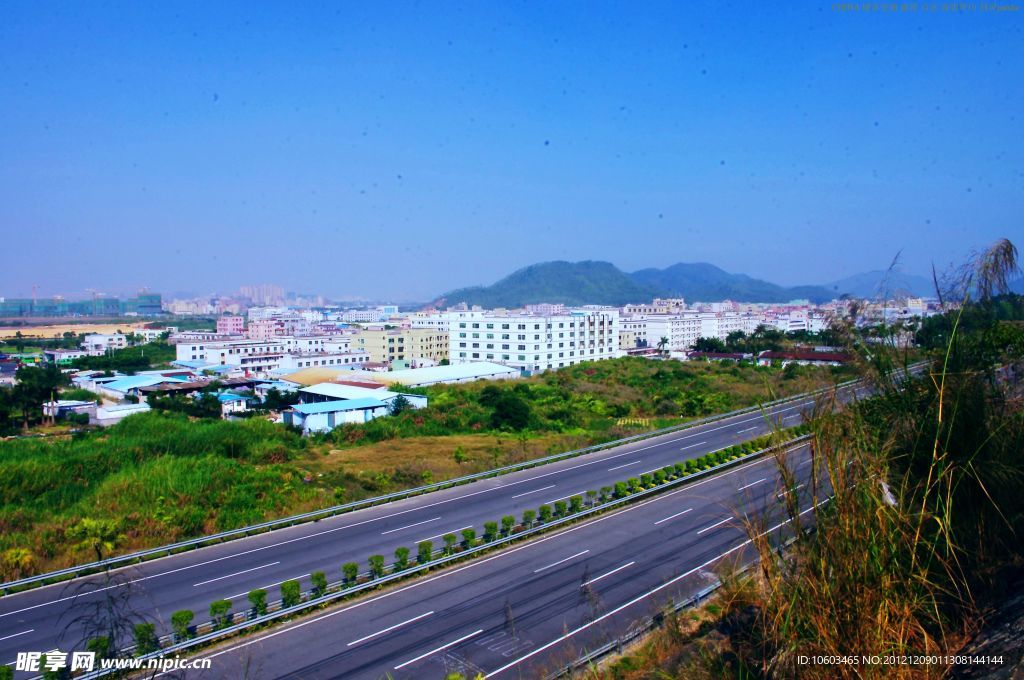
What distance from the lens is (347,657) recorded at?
6988 millimetres

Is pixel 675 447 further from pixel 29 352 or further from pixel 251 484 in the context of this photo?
pixel 29 352

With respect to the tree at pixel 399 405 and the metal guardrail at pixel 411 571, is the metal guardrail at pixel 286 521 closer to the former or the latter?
the metal guardrail at pixel 411 571

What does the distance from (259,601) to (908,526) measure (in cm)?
711

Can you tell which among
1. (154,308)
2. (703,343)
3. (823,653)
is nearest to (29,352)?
(703,343)

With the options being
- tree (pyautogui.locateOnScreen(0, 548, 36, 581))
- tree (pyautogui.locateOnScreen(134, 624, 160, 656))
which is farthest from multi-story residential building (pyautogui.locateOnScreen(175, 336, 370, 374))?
tree (pyautogui.locateOnScreen(134, 624, 160, 656))

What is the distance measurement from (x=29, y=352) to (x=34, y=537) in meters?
63.3

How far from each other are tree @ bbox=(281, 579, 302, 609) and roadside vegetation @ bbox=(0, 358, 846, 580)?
167 inches

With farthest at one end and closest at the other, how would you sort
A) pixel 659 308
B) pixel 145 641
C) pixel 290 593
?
pixel 659 308 < pixel 290 593 < pixel 145 641

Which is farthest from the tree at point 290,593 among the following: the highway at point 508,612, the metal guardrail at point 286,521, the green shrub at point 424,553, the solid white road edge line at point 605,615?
the solid white road edge line at point 605,615

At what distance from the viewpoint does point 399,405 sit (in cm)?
2505

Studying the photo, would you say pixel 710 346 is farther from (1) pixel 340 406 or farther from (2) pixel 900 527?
(2) pixel 900 527

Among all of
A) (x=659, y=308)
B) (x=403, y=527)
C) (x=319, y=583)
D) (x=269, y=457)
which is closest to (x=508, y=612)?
(x=319, y=583)

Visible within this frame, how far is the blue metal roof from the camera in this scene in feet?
76.9

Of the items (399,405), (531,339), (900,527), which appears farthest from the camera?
(531,339)
